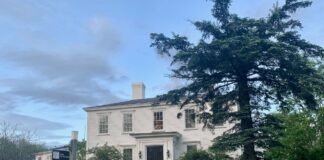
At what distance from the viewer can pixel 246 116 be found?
16.6 meters

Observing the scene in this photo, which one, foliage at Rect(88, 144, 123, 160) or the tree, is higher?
the tree

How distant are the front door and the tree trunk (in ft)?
40.6

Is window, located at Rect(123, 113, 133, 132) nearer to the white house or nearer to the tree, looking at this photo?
the white house

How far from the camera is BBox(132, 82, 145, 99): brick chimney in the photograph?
33.6 metres

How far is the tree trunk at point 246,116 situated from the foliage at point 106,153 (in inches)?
516

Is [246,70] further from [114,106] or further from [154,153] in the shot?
[114,106]

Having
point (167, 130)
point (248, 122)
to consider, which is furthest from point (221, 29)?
point (167, 130)

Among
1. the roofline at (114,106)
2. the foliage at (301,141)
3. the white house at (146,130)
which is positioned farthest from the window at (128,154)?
the foliage at (301,141)

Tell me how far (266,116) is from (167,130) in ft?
43.3

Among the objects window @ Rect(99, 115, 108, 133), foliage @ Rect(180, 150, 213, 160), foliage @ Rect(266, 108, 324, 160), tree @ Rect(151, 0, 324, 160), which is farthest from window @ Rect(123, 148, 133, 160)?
foliage @ Rect(266, 108, 324, 160)

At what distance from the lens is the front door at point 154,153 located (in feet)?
94.0

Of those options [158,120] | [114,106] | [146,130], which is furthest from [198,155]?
[114,106]

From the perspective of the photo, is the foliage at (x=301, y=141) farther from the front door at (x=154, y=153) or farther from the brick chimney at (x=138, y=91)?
the brick chimney at (x=138, y=91)

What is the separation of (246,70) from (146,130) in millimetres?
14100
